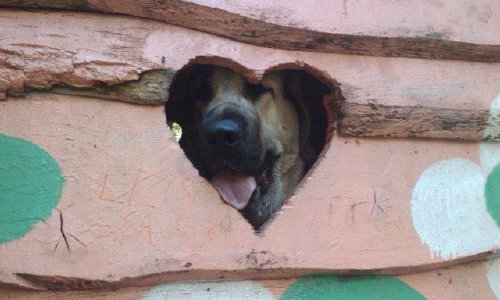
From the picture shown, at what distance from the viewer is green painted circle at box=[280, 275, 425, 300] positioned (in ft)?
6.64

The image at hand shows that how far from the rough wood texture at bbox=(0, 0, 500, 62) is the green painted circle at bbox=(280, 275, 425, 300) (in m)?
0.72

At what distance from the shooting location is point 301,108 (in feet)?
9.11

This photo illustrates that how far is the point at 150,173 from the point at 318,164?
1.76 ft

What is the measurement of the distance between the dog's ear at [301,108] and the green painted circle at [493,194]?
717 millimetres

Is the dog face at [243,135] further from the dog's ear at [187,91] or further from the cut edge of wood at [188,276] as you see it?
the cut edge of wood at [188,276]

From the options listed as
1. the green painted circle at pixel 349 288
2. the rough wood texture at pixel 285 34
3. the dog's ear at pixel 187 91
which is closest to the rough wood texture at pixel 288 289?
the green painted circle at pixel 349 288

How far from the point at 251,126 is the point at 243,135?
0.09 metres

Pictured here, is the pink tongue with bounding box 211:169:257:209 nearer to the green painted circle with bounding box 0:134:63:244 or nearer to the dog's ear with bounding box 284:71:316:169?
the dog's ear with bounding box 284:71:316:169

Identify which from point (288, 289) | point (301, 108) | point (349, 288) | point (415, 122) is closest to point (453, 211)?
point (415, 122)

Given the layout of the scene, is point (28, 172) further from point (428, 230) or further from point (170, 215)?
point (428, 230)

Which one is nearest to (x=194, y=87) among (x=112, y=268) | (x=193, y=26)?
(x=193, y=26)

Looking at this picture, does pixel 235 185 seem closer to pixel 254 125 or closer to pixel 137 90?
pixel 254 125

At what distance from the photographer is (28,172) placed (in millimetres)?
1784

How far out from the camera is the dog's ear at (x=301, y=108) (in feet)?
8.94
